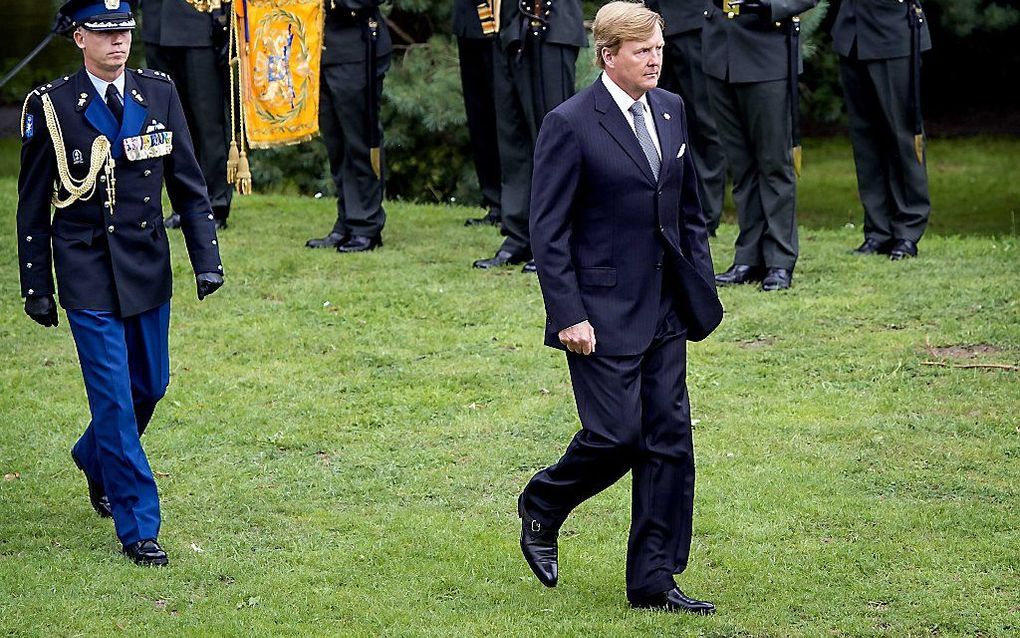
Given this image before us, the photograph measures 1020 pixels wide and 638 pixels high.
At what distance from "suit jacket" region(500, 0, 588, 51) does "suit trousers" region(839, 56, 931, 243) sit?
70.1 inches

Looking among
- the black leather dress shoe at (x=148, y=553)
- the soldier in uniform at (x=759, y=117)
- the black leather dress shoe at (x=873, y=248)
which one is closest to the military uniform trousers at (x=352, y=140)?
the soldier in uniform at (x=759, y=117)

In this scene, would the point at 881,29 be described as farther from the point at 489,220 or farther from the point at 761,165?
the point at 489,220

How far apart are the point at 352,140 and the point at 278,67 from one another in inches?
32.9

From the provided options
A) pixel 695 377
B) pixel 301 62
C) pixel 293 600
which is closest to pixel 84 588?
pixel 293 600

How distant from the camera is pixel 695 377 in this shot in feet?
27.2

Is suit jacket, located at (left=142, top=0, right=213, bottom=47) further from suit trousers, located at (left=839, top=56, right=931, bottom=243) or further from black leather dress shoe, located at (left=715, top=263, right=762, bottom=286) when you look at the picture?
suit trousers, located at (left=839, top=56, right=931, bottom=243)

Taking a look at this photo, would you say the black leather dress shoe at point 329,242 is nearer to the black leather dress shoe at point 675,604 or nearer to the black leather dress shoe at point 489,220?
the black leather dress shoe at point 489,220

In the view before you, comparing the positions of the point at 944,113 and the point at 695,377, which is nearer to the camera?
the point at 695,377

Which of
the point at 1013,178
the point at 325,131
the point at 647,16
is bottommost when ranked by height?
the point at 1013,178

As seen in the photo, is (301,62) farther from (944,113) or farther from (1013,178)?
(944,113)

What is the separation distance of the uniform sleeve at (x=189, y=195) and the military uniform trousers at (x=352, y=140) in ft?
15.6

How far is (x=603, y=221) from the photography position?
5355 mm

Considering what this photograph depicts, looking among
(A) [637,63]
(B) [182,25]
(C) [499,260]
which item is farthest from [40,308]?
(B) [182,25]

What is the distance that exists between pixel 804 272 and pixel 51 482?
523 cm
